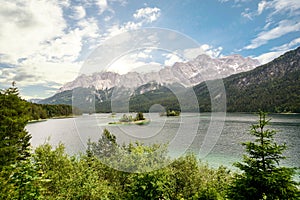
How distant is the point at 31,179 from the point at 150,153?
769cm

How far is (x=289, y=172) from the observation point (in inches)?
278

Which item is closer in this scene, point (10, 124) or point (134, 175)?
point (134, 175)

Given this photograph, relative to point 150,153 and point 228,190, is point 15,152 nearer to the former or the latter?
point 150,153

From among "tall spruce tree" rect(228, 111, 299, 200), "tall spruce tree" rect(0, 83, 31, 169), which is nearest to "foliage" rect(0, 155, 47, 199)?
"tall spruce tree" rect(228, 111, 299, 200)

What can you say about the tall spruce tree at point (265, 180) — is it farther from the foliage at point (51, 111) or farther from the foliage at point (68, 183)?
the foliage at point (51, 111)

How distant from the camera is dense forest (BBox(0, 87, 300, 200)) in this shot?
5.79 m

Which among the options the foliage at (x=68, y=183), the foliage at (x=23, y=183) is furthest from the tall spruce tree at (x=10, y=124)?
the foliage at (x=23, y=183)

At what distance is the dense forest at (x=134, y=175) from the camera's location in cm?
579

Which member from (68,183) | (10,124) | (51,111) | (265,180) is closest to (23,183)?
(68,183)

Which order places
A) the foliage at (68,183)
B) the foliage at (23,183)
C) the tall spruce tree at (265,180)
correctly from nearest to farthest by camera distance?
1. the foliage at (23,183)
2. the tall spruce tree at (265,180)
3. the foliage at (68,183)

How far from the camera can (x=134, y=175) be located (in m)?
10.6

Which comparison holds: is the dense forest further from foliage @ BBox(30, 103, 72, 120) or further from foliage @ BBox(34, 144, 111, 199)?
foliage @ BBox(30, 103, 72, 120)

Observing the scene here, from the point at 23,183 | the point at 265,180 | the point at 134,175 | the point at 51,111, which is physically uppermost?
the point at 51,111

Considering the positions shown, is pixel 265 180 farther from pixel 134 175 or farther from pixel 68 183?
pixel 68 183
